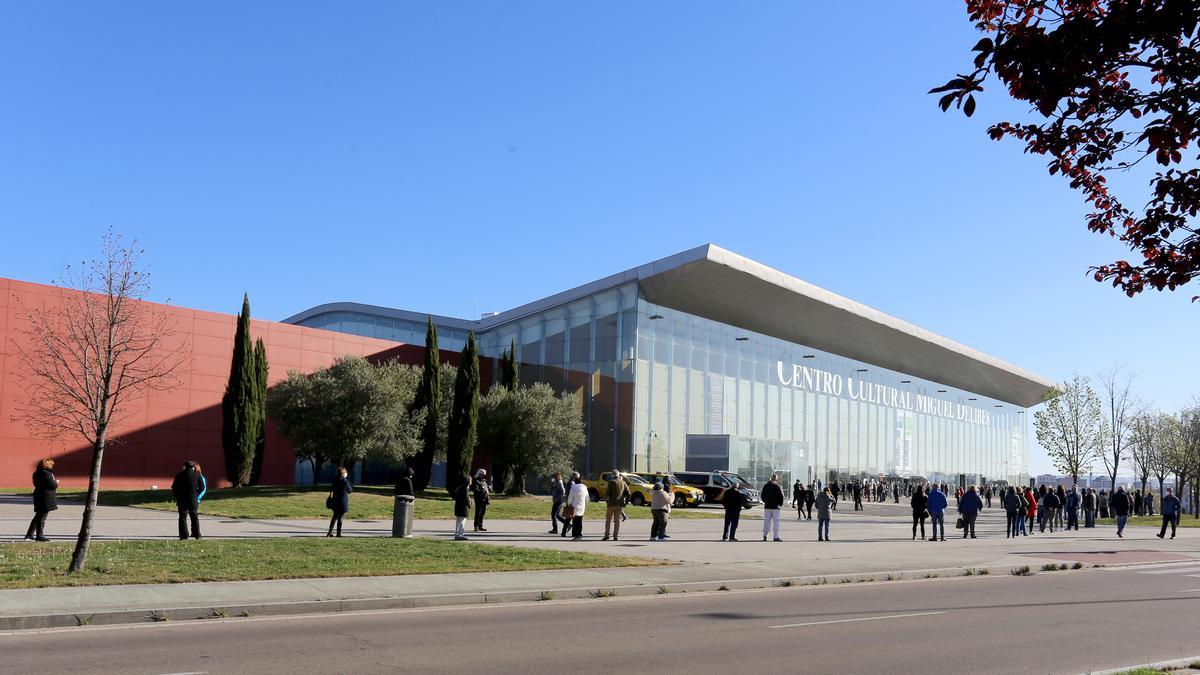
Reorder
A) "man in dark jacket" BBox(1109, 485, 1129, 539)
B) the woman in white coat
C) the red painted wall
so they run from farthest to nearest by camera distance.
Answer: the red painted wall
"man in dark jacket" BBox(1109, 485, 1129, 539)
the woman in white coat

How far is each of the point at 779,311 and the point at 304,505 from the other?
30.4 metres

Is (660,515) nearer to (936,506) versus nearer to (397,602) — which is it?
(936,506)

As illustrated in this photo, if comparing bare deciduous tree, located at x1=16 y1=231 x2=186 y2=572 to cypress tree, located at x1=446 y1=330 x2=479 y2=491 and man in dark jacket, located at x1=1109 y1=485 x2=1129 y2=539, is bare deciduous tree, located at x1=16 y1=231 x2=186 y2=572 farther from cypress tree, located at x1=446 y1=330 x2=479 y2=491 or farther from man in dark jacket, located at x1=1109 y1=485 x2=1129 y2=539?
man in dark jacket, located at x1=1109 y1=485 x2=1129 y2=539

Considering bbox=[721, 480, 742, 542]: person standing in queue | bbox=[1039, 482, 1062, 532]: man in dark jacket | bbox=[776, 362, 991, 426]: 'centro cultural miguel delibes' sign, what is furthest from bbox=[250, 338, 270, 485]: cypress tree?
bbox=[776, 362, 991, 426]: 'centro cultural miguel delibes' sign

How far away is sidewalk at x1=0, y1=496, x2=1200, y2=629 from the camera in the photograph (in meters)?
11.6

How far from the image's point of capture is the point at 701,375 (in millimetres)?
51938

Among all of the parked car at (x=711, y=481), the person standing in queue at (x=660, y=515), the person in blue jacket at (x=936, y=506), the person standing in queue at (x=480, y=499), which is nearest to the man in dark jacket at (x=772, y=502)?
the person standing in queue at (x=660, y=515)

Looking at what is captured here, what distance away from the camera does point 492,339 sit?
56094 millimetres

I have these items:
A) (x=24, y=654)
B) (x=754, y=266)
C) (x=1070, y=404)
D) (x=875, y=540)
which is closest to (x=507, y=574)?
(x=24, y=654)

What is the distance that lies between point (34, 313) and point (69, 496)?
954 centimetres

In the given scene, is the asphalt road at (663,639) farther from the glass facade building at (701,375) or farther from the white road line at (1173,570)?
the glass facade building at (701,375)

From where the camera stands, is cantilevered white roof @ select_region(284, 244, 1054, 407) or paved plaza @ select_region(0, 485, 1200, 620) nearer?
paved plaza @ select_region(0, 485, 1200, 620)

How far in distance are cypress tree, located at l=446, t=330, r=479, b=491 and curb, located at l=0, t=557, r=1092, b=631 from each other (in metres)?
24.7

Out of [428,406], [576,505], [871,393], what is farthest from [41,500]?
[871,393]
